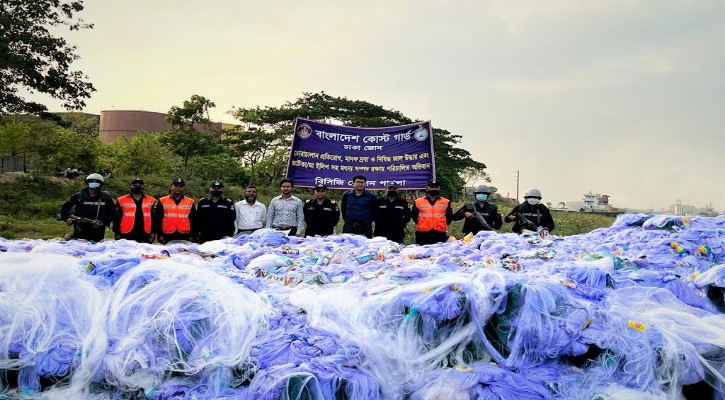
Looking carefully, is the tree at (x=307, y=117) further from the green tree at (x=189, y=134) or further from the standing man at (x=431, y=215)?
the standing man at (x=431, y=215)

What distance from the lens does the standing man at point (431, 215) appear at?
9.62 meters

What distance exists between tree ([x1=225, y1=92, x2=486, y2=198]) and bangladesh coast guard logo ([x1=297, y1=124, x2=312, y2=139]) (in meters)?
17.2

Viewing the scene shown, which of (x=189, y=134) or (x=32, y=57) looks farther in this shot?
(x=189, y=134)

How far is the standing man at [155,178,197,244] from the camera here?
8952 mm

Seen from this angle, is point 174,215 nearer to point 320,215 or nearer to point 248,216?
point 248,216

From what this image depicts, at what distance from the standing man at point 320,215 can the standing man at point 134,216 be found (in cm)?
251

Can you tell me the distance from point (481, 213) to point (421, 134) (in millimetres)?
4358

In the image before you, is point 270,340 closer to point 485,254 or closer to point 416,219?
point 485,254

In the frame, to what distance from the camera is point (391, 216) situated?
32.2ft

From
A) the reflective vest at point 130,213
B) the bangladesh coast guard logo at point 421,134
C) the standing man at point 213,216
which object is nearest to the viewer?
the reflective vest at point 130,213

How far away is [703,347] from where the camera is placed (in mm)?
3961

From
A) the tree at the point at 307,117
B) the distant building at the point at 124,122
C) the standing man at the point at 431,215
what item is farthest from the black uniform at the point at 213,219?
the distant building at the point at 124,122

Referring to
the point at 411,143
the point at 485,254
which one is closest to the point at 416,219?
the point at 485,254

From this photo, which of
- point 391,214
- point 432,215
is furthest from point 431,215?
point 391,214
